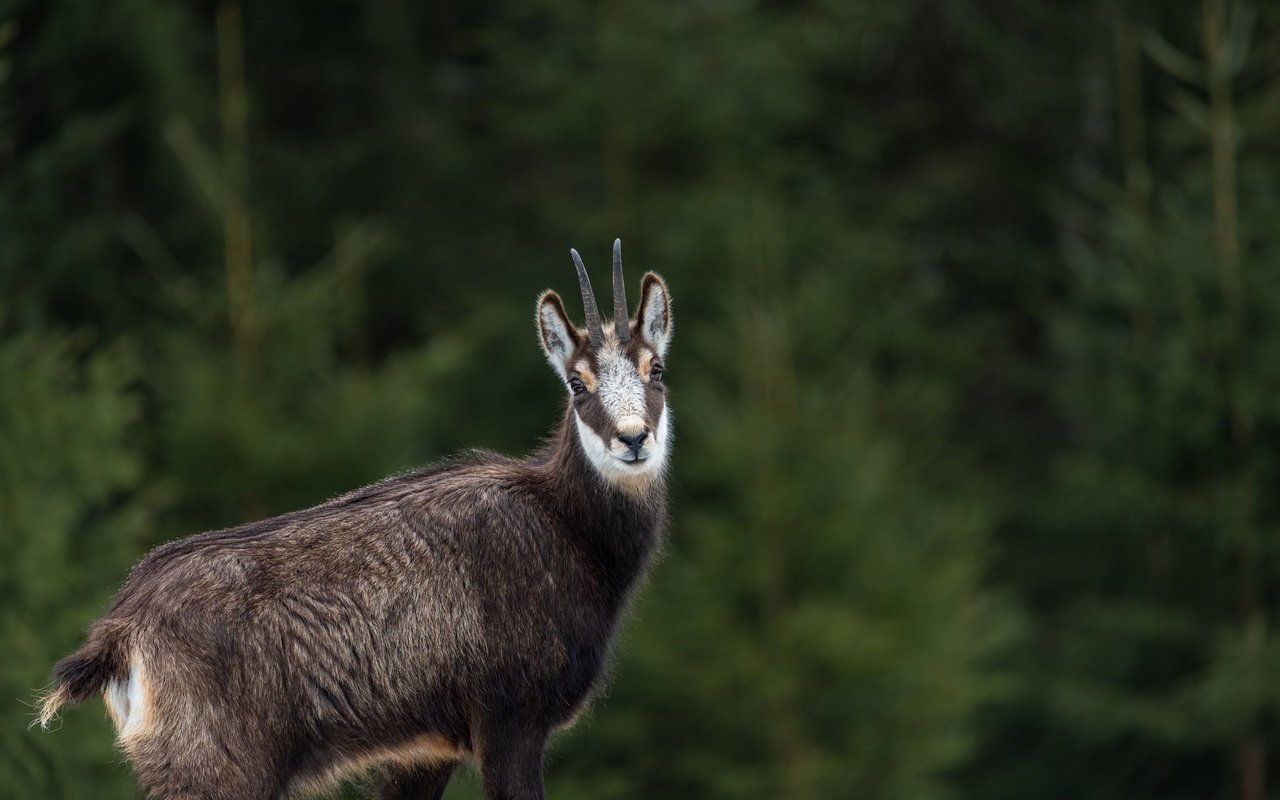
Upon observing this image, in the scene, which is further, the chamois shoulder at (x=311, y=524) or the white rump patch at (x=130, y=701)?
the chamois shoulder at (x=311, y=524)

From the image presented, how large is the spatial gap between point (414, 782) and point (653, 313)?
254 centimetres

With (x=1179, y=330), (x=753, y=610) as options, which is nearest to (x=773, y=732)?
(x=753, y=610)

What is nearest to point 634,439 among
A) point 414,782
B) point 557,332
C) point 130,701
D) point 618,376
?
point 618,376

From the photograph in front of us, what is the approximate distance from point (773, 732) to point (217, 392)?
24.3 feet

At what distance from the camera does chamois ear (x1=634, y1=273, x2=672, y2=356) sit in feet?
31.2

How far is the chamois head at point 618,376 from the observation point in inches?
354

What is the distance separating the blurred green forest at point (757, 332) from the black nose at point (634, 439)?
→ 7380 mm

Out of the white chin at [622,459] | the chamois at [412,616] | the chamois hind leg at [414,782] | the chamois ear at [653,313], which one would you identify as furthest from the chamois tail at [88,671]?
the chamois ear at [653,313]

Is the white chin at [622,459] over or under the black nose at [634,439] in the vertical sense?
under

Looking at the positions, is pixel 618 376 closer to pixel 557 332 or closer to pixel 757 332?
pixel 557 332

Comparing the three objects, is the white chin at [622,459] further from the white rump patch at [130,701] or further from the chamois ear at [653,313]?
the white rump patch at [130,701]

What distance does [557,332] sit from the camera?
373 inches

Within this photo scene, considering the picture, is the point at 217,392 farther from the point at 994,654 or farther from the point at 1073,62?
the point at 1073,62

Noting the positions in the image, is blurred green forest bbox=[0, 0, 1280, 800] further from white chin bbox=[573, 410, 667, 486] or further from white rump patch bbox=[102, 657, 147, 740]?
white chin bbox=[573, 410, 667, 486]
